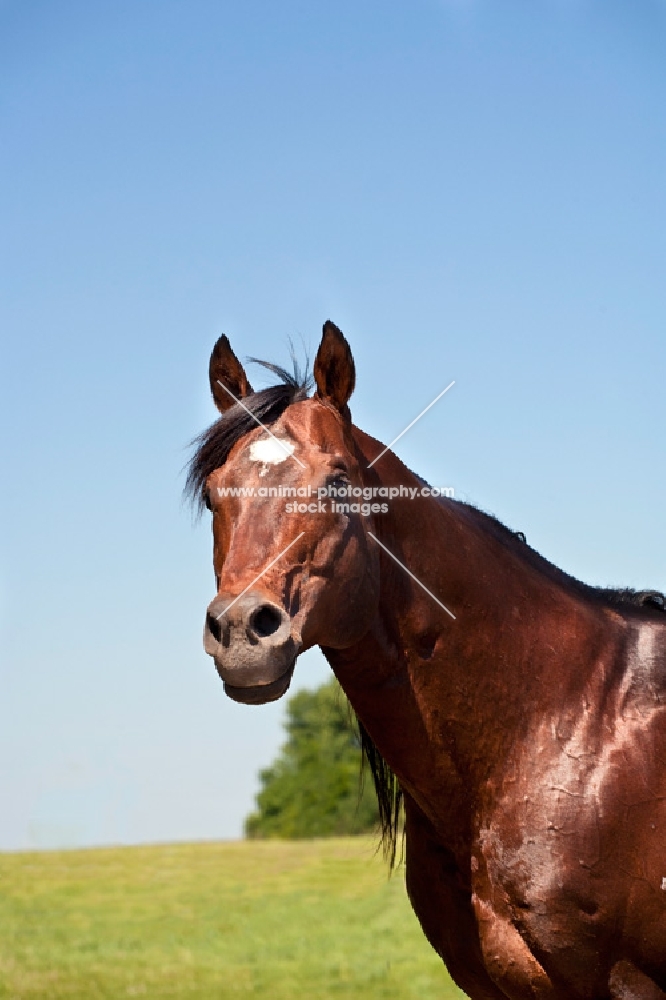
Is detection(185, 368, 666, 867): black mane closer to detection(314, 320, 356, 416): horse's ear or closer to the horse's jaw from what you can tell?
detection(314, 320, 356, 416): horse's ear

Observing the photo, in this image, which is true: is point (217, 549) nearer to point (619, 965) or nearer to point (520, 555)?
point (520, 555)

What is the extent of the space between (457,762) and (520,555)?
1.00 metres

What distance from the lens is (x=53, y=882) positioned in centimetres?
1816

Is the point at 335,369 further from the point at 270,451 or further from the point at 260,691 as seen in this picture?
the point at 260,691

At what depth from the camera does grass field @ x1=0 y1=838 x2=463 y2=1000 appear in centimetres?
1319

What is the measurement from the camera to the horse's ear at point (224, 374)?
511 cm

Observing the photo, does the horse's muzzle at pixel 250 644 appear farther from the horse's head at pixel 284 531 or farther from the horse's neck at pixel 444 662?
the horse's neck at pixel 444 662

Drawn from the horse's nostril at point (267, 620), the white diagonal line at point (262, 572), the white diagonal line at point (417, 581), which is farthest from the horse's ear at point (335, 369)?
the horse's nostril at point (267, 620)

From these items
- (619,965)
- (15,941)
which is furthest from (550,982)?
(15,941)

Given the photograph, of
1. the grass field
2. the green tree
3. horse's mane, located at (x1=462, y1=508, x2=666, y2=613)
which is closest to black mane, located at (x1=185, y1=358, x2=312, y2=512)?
horse's mane, located at (x1=462, y1=508, x2=666, y2=613)

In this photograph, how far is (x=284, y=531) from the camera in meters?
4.25

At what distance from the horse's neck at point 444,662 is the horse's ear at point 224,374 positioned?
0.65 m

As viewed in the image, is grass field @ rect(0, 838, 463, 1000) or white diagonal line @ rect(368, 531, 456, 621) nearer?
white diagonal line @ rect(368, 531, 456, 621)

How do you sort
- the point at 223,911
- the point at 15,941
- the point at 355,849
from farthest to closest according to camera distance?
the point at 355,849
the point at 223,911
the point at 15,941
